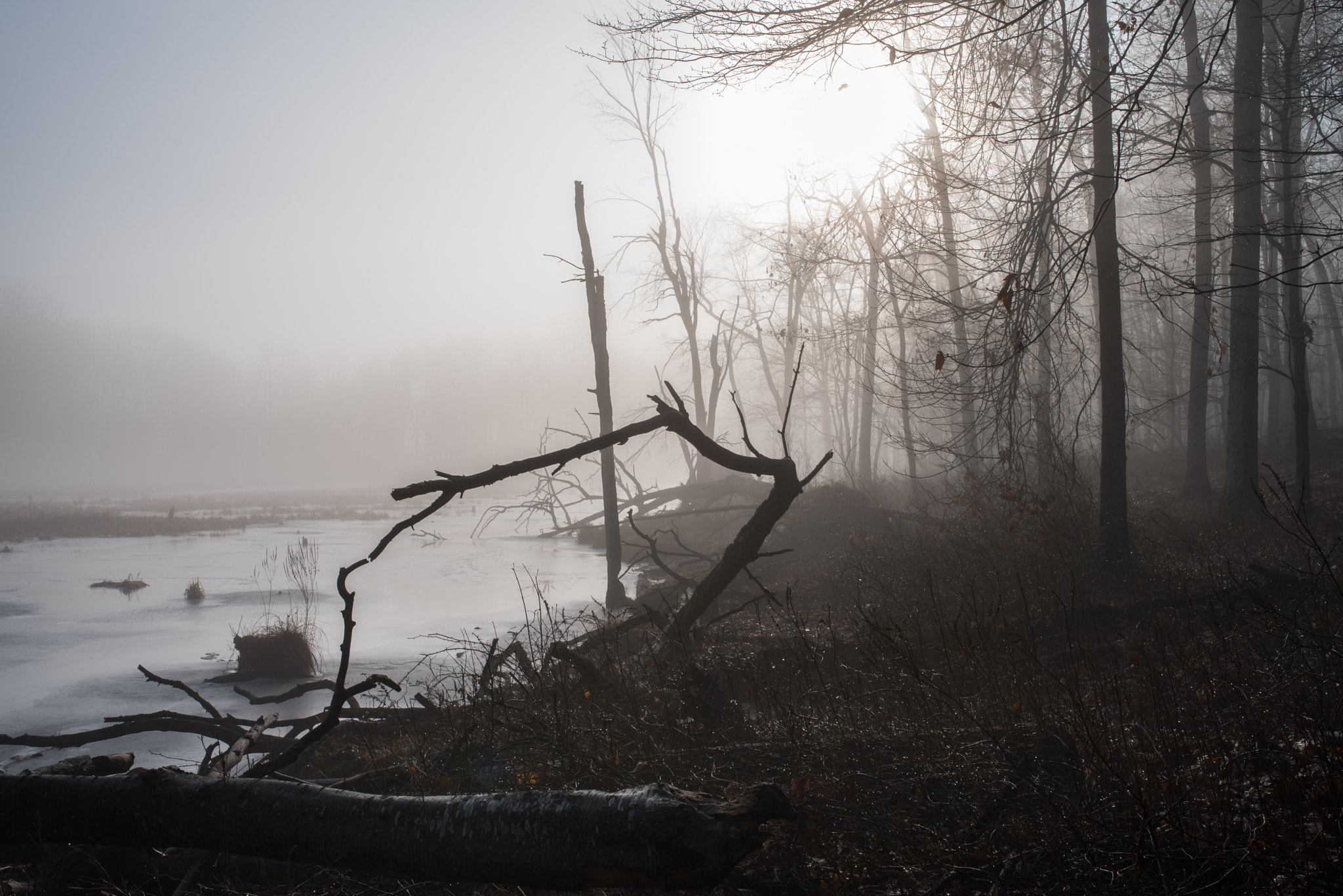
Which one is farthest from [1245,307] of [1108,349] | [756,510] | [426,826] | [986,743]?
[426,826]

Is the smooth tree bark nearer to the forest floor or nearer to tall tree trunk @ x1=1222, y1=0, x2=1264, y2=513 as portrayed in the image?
tall tree trunk @ x1=1222, y1=0, x2=1264, y2=513

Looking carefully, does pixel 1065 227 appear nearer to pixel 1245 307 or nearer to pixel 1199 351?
pixel 1245 307

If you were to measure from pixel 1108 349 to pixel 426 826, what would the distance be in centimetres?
891

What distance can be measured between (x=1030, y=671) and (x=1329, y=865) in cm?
233

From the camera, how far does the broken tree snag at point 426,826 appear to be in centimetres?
230

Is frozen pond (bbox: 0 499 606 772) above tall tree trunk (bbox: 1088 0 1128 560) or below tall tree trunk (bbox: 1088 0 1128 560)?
below

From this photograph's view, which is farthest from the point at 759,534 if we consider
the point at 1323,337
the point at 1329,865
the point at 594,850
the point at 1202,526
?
the point at 1323,337

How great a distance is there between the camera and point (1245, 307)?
1031 centimetres

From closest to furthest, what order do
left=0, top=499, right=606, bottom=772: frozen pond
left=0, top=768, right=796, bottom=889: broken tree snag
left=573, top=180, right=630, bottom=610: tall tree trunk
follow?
left=0, top=768, right=796, bottom=889: broken tree snag
left=0, top=499, right=606, bottom=772: frozen pond
left=573, top=180, right=630, bottom=610: tall tree trunk

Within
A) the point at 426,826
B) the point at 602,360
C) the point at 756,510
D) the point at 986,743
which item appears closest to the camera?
the point at 426,826

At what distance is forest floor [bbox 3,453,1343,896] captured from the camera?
2.55 meters

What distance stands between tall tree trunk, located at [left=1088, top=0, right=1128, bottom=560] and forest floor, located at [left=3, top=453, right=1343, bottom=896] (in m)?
1.22

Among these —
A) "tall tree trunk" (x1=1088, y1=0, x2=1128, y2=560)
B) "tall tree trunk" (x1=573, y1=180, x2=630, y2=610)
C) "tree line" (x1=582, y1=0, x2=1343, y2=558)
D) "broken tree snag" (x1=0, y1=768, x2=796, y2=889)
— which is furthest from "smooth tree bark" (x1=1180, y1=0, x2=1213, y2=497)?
"broken tree snag" (x1=0, y1=768, x2=796, y2=889)

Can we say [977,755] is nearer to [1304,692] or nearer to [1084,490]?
[1304,692]
